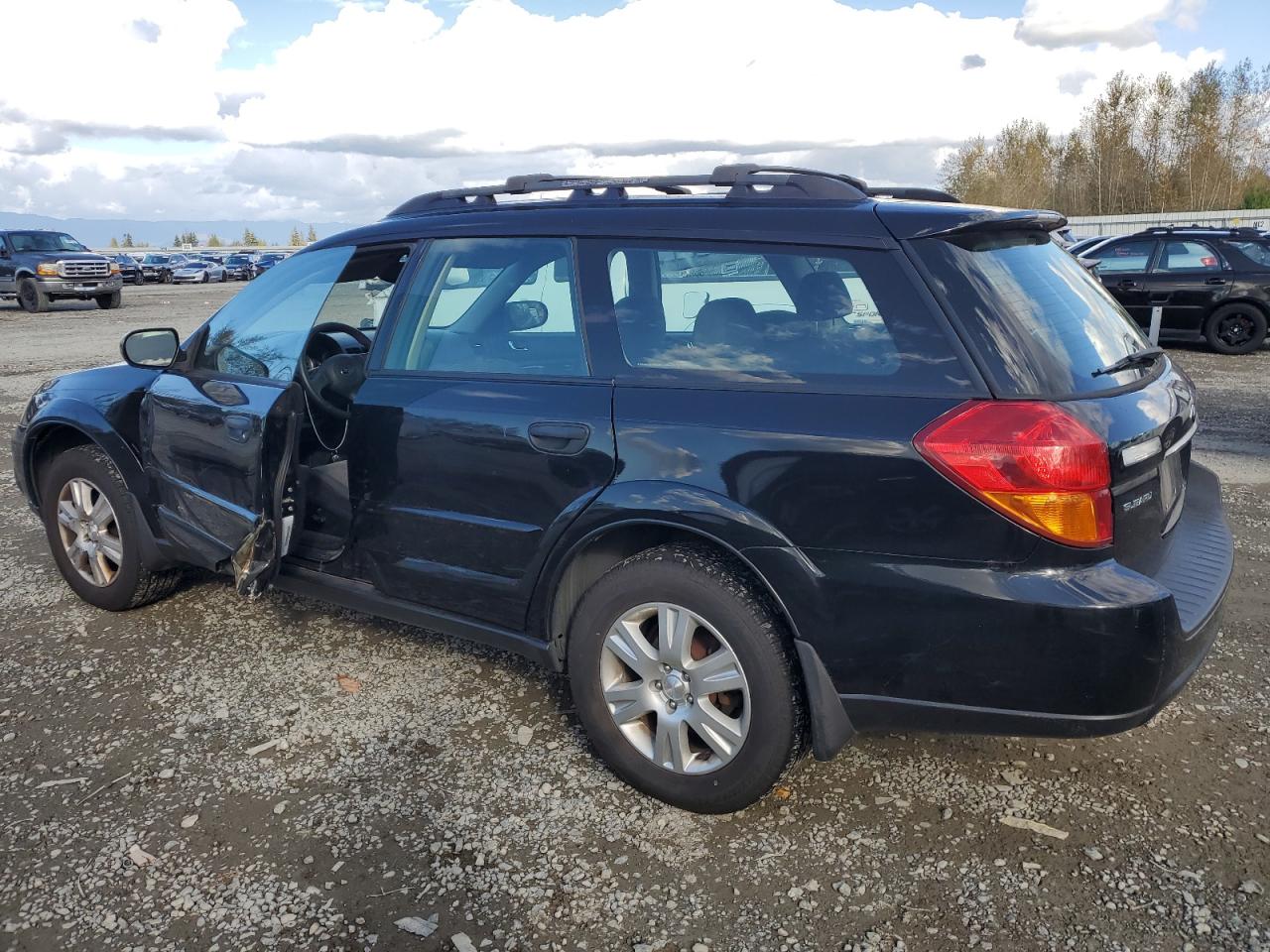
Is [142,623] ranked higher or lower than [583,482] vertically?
lower

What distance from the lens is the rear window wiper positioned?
9.02 ft

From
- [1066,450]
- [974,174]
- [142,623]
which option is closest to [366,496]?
[142,623]

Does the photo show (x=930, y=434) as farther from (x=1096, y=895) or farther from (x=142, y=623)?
(x=142, y=623)

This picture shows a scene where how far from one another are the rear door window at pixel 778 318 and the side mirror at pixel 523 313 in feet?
1.17

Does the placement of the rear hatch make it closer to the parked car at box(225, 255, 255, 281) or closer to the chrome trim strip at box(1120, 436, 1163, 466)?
the chrome trim strip at box(1120, 436, 1163, 466)

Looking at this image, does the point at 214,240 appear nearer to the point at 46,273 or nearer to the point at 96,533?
the point at 46,273

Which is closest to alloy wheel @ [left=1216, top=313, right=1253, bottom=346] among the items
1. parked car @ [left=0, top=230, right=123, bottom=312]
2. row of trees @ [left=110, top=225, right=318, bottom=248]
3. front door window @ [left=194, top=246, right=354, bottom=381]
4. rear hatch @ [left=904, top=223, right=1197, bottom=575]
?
rear hatch @ [left=904, top=223, right=1197, bottom=575]

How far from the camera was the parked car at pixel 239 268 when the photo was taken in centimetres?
4772

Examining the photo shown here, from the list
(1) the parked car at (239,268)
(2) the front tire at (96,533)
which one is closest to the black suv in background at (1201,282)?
(2) the front tire at (96,533)

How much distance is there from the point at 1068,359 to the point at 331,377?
2.92m

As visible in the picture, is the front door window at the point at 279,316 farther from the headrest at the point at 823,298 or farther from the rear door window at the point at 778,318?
the headrest at the point at 823,298

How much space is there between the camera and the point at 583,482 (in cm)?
298

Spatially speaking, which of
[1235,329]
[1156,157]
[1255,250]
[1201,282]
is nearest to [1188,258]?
[1201,282]

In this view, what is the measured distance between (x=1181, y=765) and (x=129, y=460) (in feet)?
13.8
